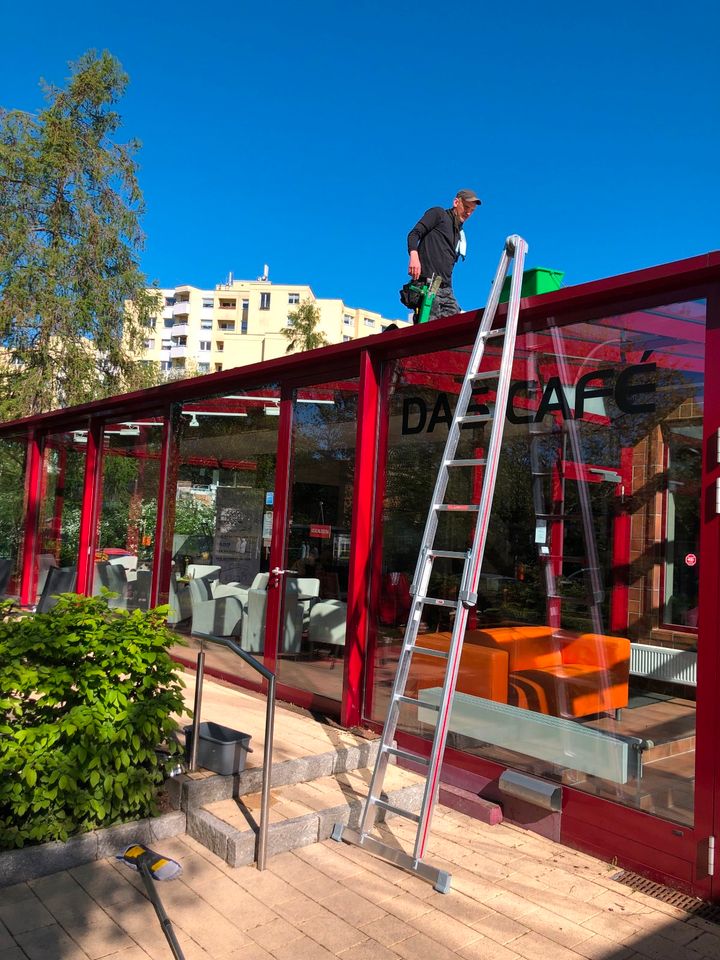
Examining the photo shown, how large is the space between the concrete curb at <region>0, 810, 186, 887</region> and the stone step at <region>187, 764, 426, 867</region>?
0.13 m

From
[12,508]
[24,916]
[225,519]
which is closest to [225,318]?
[12,508]

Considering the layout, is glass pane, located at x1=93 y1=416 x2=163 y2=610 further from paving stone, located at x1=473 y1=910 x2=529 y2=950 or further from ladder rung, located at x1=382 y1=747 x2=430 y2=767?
paving stone, located at x1=473 y1=910 x2=529 y2=950

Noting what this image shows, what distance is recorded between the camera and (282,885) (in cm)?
330

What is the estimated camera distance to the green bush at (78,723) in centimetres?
335

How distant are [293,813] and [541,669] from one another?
5.00 ft

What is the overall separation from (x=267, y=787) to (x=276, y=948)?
0.71 meters

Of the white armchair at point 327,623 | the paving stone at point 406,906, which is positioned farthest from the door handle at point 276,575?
the paving stone at point 406,906

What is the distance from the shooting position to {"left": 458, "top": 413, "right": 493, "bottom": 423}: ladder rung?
13.9ft

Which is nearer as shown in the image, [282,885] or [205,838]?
[282,885]

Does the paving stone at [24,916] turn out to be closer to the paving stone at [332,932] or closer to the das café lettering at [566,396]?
the paving stone at [332,932]

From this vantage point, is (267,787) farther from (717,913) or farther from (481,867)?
(717,913)

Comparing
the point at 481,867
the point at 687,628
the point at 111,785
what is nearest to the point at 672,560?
the point at 687,628

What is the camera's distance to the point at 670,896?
10.9ft

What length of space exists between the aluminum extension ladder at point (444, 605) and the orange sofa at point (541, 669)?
24.1 inches
